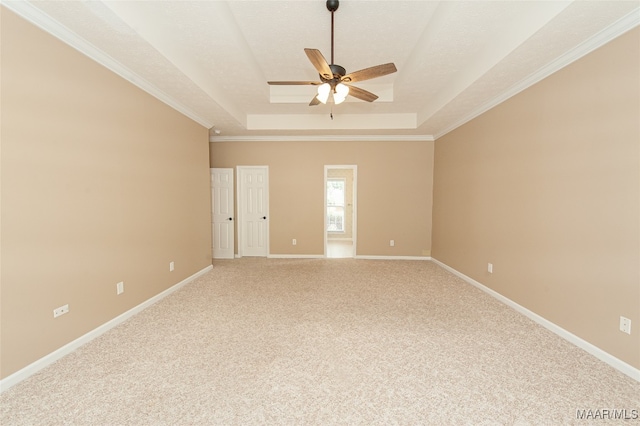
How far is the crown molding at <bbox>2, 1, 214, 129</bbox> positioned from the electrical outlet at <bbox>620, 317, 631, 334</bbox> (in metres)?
4.87

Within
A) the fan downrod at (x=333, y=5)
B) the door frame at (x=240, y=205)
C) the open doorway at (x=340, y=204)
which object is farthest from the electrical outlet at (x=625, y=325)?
the open doorway at (x=340, y=204)

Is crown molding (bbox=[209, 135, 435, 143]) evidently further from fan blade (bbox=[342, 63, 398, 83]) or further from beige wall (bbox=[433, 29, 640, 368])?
fan blade (bbox=[342, 63, 398, 83])

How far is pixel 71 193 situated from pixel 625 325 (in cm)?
454

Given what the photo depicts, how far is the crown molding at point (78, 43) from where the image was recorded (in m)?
1.89

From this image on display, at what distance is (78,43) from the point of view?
7.52ft

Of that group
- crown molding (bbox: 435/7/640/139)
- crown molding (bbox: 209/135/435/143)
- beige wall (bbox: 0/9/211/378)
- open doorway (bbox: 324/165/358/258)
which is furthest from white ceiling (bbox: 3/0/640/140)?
open doorway (bbox: 324/165/358/258)

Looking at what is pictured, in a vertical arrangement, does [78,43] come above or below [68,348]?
above

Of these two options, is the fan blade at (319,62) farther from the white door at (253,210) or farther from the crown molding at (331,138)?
the white door at (253,210)

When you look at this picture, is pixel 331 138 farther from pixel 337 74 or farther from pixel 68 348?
pixel 68 348

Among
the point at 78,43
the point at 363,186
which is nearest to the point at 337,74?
the point at 78,43

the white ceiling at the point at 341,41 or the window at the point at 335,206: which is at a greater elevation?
the white ceiling at the point at 341,41

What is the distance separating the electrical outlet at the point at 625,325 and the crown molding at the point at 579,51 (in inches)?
85.4

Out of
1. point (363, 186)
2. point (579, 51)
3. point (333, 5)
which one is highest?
point (333, 5)

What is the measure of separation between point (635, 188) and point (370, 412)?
246 centimetres
